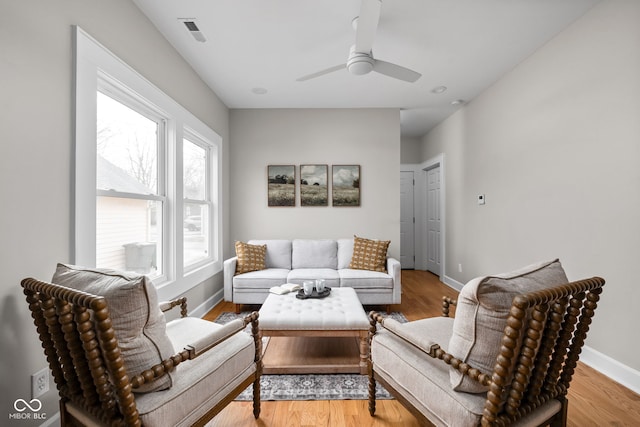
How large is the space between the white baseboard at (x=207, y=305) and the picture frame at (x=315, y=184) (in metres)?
1.74

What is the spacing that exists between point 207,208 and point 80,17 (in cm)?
236

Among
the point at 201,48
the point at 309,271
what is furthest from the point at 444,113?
the point at 201,48

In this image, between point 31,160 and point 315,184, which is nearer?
point 31,160

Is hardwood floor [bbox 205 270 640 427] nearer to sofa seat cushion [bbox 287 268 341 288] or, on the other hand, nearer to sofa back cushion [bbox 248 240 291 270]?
sofa seat cushion [bbox 287 268 341 288]

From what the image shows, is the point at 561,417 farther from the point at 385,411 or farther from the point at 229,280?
the point at 229,280

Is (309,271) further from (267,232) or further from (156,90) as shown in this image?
(156,90)

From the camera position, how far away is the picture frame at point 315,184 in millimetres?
4172

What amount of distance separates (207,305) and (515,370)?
312 centimetres

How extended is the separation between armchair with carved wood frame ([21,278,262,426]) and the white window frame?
67 centimetres

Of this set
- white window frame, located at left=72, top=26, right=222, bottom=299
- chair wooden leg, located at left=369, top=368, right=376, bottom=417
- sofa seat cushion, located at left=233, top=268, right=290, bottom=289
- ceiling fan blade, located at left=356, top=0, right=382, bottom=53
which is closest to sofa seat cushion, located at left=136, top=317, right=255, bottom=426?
chair wooden leg, located at left=369, top=368, right=376, bottom=417

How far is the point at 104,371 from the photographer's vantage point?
0.95 meters

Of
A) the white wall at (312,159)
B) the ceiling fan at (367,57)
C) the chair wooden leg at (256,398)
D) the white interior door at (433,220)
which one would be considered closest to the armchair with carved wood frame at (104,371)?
the chair wooden leg at (256,398)

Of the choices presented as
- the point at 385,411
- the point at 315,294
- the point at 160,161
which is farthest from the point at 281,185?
the point at 385,411

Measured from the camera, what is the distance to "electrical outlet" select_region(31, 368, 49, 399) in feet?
4.32
